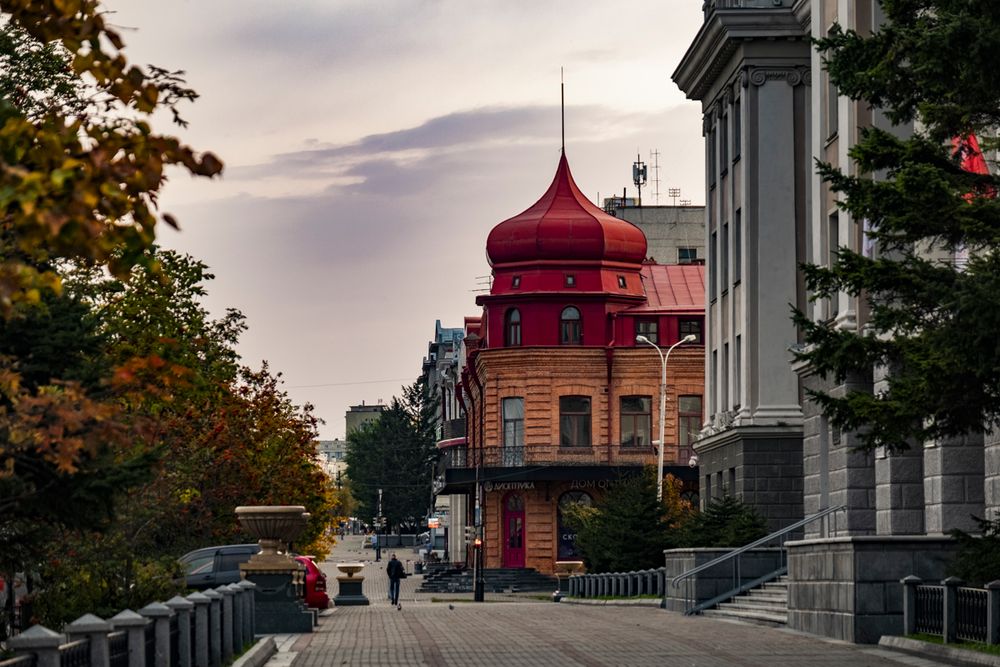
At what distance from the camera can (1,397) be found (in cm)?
1814

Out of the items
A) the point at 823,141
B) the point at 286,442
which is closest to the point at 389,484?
the point at 286,442

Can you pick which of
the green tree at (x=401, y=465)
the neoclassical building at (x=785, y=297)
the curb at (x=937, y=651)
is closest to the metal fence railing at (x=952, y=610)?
the curb at (x=937, y=651)

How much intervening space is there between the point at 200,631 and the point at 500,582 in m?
56.9

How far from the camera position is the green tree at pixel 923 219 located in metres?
18.9

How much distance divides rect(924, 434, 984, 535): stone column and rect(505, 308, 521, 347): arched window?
52.4 metres

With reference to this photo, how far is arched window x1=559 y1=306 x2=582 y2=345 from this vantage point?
80562mm

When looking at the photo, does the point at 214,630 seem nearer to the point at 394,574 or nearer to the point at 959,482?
the point at 959,482

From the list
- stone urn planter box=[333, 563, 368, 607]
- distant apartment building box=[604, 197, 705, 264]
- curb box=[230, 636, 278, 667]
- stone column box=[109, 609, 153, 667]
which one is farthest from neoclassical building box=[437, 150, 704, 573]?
stone column box=[109, 609, 153, 667]

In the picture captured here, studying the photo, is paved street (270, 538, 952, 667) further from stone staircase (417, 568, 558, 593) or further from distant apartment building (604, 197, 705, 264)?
distant apartment building (604, 197, 705, 264)

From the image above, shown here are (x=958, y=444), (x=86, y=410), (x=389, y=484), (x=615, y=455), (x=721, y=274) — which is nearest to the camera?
(x=86, y=410)

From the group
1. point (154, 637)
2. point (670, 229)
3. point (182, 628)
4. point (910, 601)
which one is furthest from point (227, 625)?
point (670, 229)

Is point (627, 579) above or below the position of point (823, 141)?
below

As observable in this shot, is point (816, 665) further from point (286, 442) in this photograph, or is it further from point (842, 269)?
point (286, 442)

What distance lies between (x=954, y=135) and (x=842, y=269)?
6.47 feet
